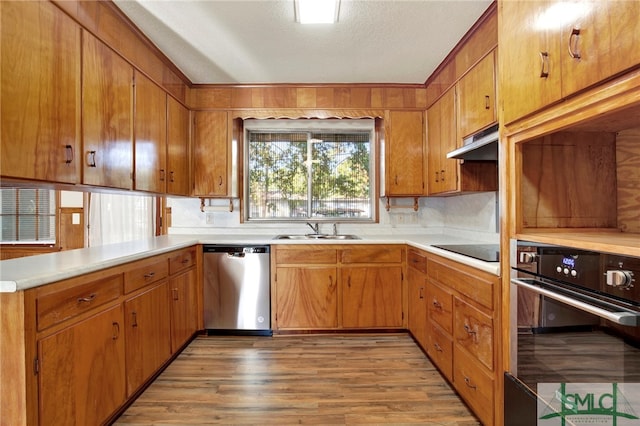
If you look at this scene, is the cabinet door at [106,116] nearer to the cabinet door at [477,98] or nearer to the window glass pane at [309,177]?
the window glass pane at [309,177]

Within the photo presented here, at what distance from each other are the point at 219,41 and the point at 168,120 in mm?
843

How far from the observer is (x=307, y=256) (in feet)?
9.73

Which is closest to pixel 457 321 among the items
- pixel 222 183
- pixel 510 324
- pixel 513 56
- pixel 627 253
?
pixel 510 324

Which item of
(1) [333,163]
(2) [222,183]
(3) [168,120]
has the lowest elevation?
(2) [222,183]

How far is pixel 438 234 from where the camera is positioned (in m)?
3.47

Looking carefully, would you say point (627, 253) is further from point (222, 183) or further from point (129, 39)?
point (222, 183)

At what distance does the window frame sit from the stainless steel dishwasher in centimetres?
68

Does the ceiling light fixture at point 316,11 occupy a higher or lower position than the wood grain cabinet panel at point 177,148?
higher

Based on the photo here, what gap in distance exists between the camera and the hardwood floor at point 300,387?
1.82 metres

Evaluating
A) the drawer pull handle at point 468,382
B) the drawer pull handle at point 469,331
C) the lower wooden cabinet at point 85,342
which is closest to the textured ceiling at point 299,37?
the lower wooden cabinet at point 85,342

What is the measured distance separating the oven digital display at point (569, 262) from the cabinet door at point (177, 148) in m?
2.77

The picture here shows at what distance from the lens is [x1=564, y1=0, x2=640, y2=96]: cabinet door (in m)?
0.84

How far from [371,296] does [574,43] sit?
7.80ft

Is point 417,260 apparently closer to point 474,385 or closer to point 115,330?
point 474,385
